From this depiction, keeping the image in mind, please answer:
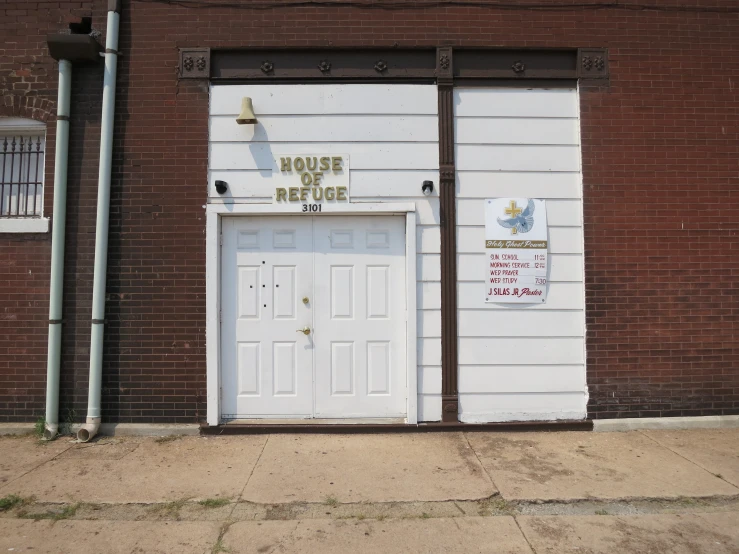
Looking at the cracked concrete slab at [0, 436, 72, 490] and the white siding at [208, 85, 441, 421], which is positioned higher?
the white siding at [208, 85, 441, 421]

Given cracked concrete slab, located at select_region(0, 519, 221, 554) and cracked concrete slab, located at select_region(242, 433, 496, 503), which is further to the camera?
cracked concrete slab, located at select_region(242, 433, 496, 503)

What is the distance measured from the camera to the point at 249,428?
531 centimetres

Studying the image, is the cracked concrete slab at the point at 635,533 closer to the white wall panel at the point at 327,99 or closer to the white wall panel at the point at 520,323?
the white wall panel at the point at 520,323

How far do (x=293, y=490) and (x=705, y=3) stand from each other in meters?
6.81

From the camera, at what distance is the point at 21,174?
567 cm

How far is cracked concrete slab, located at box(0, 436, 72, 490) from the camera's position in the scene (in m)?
4.44

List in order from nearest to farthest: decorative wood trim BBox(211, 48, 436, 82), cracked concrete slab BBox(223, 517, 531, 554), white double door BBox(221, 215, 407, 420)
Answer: cracked concrete slab BBox(223, 517, 531, 554) < white double door BBox(221, 215, 407, 420) < decorative wood trim BBox(211, 48, 436, 82)

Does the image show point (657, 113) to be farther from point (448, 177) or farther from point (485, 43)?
point (448, 177)

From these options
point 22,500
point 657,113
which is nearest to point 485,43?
point 657,113

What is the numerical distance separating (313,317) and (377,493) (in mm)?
2094

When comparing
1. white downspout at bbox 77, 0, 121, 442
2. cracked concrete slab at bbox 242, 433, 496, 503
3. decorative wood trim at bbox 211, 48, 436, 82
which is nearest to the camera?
Result: cracked concrete slab at bbox 242, 433, 496, 503

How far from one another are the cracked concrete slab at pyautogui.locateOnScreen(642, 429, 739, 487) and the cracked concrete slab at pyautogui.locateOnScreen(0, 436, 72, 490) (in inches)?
238

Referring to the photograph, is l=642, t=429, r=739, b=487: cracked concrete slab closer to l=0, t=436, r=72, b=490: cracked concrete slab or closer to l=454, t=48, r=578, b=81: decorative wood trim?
l=454, t=48, r=578, b=81: decorative wood trim

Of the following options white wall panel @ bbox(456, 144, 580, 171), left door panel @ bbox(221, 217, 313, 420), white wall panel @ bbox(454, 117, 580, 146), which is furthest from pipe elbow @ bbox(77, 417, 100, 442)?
white wall panel @ bbox(454, 117, 580, 146)
